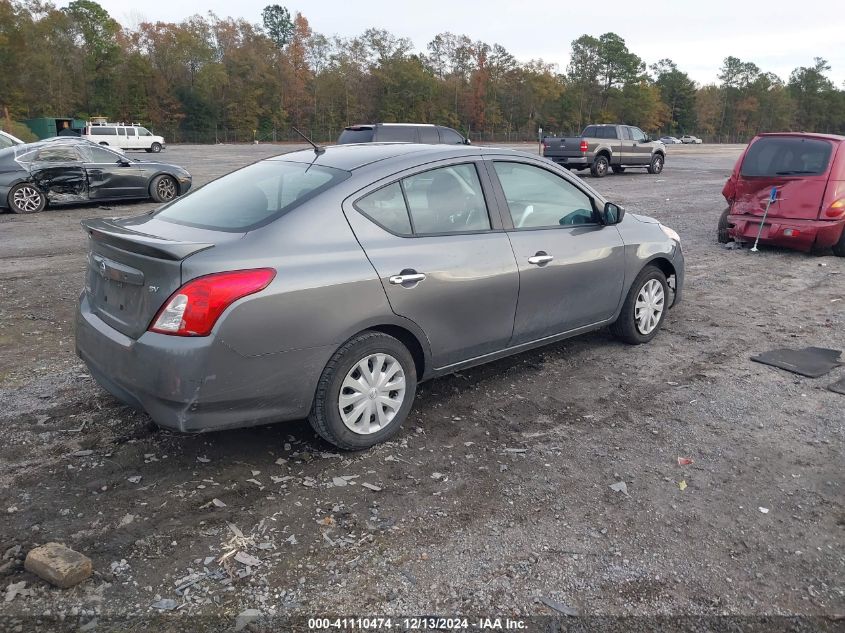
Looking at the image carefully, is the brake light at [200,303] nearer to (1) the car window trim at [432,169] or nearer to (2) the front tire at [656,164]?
(1) the car window trim at [432,169]

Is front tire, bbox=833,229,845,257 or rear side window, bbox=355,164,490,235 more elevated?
rear side window, bbox=355,164,490,235

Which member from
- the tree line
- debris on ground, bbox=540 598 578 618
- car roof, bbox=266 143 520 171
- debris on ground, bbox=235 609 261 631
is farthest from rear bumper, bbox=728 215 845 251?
the tree line

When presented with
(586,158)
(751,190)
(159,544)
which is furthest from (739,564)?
(586,158)

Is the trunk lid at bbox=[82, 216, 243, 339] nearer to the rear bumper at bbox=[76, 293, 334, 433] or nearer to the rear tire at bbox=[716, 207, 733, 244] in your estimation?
the rear bumper at bbox=[76, 293, 334, 433]

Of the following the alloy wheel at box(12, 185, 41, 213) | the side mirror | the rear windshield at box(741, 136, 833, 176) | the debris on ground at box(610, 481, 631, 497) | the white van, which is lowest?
the white van

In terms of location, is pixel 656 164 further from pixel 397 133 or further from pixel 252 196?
pixel 252 196

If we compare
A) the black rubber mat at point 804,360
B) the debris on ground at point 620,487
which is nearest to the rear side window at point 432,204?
the debris on ground at point 620,487

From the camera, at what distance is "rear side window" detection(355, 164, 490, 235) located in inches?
157

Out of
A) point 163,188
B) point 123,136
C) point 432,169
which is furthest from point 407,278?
point 123,136

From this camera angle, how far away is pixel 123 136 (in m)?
46.3

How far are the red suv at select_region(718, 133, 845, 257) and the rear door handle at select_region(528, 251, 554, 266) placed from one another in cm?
651

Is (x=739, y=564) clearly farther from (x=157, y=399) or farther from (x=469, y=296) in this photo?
(x=157, y=399)

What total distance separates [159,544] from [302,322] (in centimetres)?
122

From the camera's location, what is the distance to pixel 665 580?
2.84 meters
